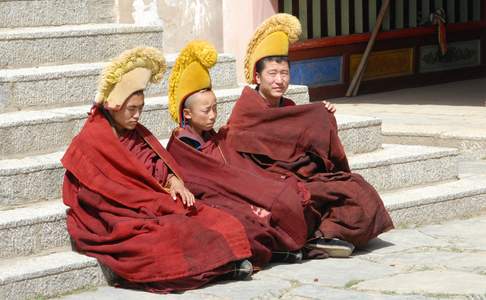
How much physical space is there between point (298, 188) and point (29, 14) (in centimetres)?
279

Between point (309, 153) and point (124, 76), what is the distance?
119cm

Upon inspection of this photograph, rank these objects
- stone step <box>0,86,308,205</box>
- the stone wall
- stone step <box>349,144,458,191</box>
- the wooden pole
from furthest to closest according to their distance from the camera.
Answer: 1. the wooden pole
2. the stone wall
3. stone step <box>349,144,458,191</box>
4. stone step <box>0,86,308,205</box>

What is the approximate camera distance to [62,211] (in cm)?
600

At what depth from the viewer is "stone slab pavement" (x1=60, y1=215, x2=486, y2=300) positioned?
5574 millimetres

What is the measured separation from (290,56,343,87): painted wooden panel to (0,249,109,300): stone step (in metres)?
6.54

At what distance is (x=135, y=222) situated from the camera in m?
5.65

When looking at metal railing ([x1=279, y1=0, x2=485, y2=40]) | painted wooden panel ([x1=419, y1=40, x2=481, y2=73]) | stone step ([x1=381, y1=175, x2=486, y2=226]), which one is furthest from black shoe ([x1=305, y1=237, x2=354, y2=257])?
painted wooden panel ([x1=419, y1=40, x2=481, y2=73])

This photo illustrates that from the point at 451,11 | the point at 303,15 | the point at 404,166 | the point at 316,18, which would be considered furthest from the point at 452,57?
the point at 404,166

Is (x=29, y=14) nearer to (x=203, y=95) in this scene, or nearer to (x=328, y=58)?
(x=203, y=95)

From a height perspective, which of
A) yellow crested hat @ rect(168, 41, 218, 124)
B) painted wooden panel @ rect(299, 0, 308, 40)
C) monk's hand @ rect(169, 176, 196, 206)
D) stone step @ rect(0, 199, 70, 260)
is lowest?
stone step @ rect(0, 199, 70, 260)

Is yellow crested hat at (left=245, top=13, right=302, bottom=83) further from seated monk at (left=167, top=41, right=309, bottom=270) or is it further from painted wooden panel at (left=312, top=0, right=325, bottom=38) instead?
painted wooden panel at (left=312, top=0, right=325, bottom=38)

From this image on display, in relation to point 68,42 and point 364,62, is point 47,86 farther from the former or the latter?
point 364,62

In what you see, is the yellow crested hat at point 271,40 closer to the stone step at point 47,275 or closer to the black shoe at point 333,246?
the black shoe at point 333,246

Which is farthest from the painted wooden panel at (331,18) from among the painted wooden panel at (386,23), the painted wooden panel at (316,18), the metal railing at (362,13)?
the painted wooden panel at (386,23)
